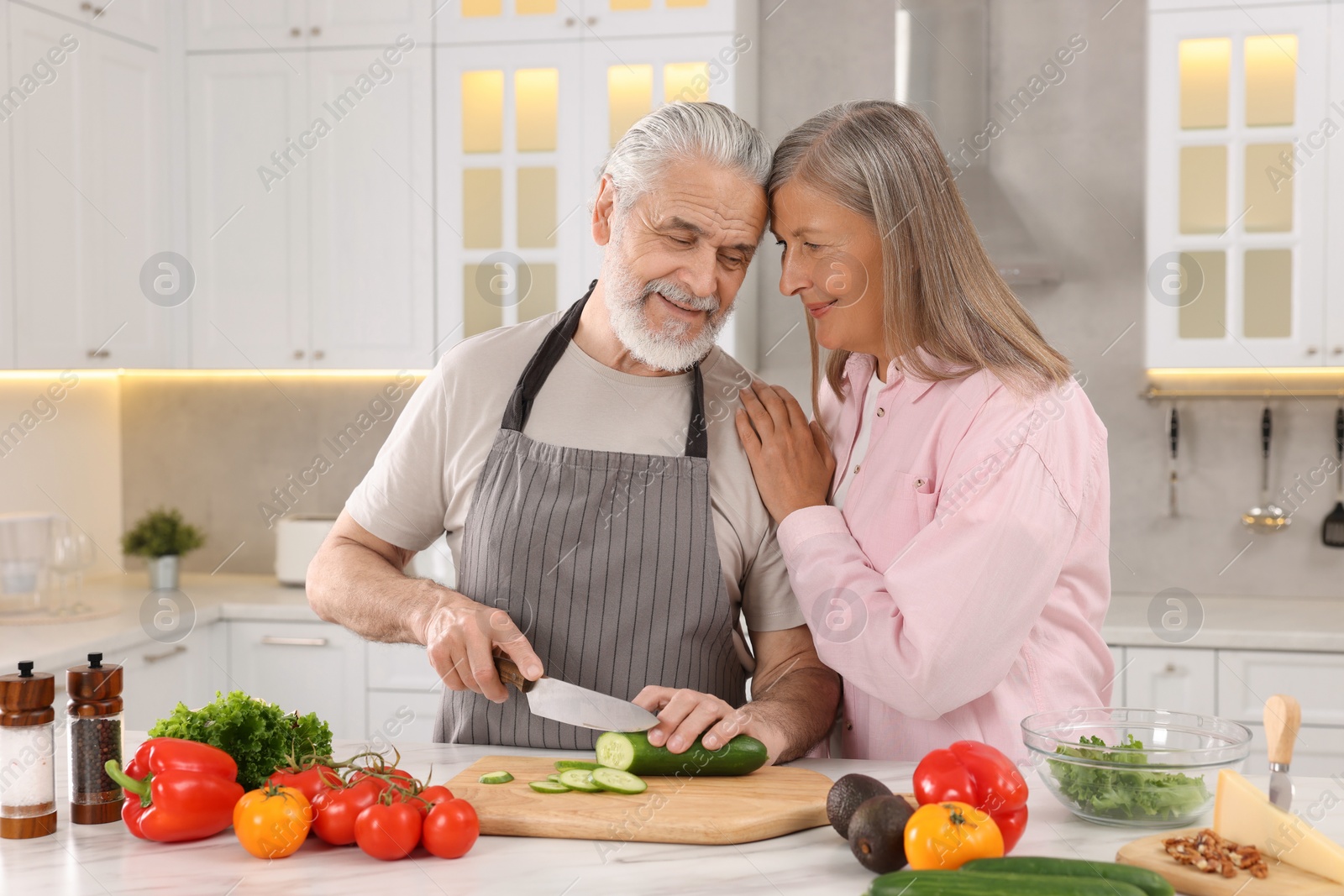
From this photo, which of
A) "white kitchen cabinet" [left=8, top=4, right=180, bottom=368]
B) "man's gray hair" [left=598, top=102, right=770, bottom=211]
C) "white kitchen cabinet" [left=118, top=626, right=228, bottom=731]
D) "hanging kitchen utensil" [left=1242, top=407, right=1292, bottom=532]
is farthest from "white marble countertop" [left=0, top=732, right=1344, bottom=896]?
"hanging kitchen utensil" [left=1242, top=407, right=1292, bottom=532]

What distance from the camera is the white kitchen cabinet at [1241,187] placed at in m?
3.13

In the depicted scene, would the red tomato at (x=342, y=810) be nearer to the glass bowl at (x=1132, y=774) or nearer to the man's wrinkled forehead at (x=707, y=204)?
the glass bowl at (x=1132, y=774)

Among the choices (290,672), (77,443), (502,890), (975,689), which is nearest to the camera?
(502,890)

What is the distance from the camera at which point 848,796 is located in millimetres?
1235

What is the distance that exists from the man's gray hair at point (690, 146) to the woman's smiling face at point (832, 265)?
74 millimetres

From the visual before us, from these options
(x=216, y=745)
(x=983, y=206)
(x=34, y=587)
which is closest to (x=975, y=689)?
(x=216, y=745)

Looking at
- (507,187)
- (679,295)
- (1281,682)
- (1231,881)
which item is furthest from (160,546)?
(1231,881)

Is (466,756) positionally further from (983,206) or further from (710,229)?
(983,206)

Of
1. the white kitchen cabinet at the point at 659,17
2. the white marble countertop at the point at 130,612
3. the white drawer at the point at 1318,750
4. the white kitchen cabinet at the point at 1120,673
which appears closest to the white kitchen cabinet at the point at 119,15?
the white kitchen cabinet at the point at 659,17

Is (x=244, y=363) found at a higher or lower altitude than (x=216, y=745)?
higher

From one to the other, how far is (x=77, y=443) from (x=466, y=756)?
2.88 metres

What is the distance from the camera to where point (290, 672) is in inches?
134

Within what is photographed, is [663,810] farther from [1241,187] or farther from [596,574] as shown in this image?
[1241,187]

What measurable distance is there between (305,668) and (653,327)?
210 cm
